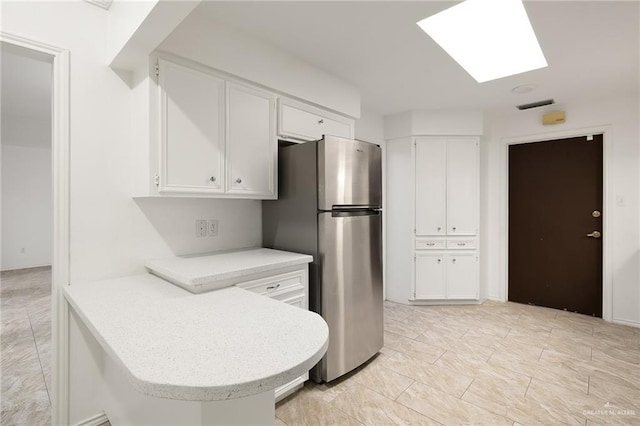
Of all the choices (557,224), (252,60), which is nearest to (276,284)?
(252,60)

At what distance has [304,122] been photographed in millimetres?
2486

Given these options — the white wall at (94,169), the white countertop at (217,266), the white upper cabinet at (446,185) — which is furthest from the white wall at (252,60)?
the white upper cabinet at (446,185)

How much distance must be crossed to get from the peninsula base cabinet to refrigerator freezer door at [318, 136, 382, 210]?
177 cm

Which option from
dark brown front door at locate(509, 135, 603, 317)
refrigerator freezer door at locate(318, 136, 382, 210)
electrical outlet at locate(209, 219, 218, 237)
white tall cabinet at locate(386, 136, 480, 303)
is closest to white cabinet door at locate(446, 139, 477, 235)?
white tall cabinet at locate(386, 136, 480, 303)

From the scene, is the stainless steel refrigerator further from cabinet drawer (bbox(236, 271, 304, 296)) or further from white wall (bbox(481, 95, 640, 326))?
white wall (bbox(481, 95, 640, 326))

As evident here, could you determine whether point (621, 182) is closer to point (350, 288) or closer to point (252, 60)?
point (350, 288)

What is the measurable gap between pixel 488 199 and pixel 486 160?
0.52 meters

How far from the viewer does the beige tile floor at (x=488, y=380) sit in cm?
182

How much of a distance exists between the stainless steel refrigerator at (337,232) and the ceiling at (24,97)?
5.16 feet

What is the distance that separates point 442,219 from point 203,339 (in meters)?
3.50

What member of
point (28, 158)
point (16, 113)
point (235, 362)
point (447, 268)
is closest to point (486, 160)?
point (447, 268)

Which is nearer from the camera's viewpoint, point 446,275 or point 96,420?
Result: point 96,420

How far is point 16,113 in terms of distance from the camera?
5062 millimetres

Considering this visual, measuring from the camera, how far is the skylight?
1.95m
